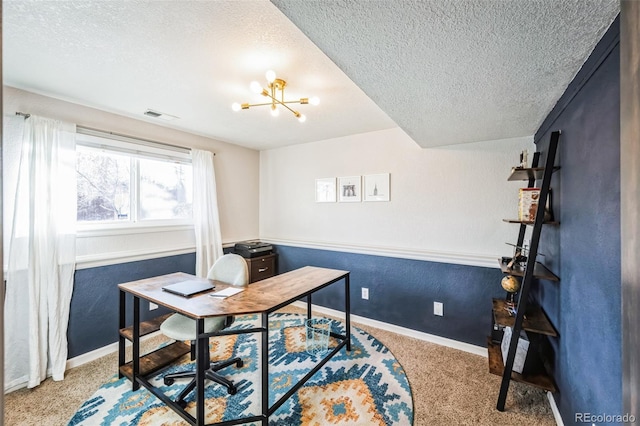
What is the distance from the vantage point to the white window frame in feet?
8.46

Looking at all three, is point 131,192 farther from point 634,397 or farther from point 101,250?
point 634,397

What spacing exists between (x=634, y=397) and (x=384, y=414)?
1626mm

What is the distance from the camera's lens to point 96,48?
1.67 meters

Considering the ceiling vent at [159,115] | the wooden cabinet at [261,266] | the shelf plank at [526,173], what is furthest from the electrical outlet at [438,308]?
the ceiling vent at [159,115]

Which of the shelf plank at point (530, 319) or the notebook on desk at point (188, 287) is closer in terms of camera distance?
the shelf plank at point (530, 319)

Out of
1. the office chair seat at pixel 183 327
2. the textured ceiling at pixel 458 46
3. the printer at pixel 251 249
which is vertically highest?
the textured ceiling at pixel 458 46

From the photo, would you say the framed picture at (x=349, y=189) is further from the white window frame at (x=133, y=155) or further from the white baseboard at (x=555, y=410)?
the white baseboard at (x=555, y=410)

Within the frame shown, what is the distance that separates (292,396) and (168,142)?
114 inches

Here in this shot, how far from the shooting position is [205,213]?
3.41 m

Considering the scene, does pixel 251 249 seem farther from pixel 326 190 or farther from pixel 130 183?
pixel 130 183

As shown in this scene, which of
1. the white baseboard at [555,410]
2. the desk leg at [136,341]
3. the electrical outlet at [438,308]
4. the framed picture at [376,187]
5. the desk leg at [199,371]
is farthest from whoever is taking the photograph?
the framed picture at [376,187]

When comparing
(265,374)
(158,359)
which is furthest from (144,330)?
(265,374)

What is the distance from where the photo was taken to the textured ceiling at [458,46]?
101 cm

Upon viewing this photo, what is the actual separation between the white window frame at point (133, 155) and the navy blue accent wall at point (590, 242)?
3509mm
